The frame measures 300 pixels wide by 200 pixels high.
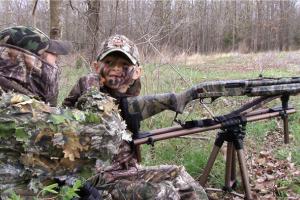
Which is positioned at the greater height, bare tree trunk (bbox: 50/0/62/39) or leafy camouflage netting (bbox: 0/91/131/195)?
bare tree trunk (bbox: 50/0/62/39)

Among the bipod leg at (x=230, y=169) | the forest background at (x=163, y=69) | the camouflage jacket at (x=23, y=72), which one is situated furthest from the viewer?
the forest background at (x=163, y=69)

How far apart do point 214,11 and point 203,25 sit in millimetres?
3509

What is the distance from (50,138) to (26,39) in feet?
1.86

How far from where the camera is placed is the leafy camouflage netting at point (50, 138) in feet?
5.65

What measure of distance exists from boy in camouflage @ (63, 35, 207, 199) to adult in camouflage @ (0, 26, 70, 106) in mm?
738

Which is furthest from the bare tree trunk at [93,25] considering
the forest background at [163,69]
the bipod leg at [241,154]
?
the bipod leg at [241,154]

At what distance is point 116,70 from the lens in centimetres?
310

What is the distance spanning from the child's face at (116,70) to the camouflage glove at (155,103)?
15 centimetres

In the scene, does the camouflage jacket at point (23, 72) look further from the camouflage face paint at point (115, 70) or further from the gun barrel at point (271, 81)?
the gun barrel at point (271, 81)

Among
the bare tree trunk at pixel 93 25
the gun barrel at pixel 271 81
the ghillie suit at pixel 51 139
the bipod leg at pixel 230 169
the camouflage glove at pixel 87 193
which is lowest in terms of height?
the bipod leg at pixel 230 169

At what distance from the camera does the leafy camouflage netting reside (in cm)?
172

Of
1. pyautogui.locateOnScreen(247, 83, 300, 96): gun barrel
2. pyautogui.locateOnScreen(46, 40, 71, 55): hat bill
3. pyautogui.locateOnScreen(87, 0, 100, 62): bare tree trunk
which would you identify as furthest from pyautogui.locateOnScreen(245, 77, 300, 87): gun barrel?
pyautogui.locateOnScreen(87, 0, 100, 62): bare tree trunk

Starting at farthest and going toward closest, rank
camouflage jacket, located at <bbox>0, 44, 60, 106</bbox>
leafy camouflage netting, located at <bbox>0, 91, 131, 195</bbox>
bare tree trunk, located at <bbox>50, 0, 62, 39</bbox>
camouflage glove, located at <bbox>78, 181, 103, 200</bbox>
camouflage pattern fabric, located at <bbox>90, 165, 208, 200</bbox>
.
→ bare tree trunk, located at <bbox>50, 0, 62, 39</bbox>
camouflage pattern fabric, located at <bbox>90, 165, 208, 200</bbox>
camouflage glove, located at <bbox>78, 181, 103, 200</bbox>
camouflage jacket, located at <bbox>0, 44, 60, 106</bbox>
leafy camouflage netting, located at <bbox>0, 91, 131, 195</bbox>

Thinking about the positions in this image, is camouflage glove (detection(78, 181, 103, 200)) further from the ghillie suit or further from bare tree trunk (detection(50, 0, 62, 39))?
bare tree trunk (detection(50, 0, 62, 39))
